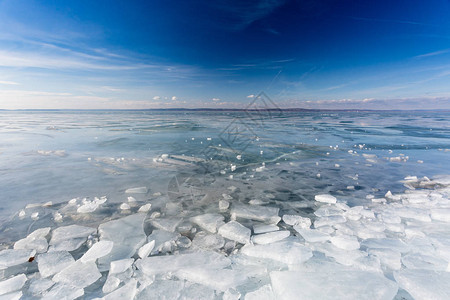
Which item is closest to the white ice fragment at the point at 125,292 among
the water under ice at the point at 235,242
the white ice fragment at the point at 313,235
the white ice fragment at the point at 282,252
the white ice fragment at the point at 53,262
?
the water under ice at the point at 235,242

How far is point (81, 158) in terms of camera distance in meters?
5.61

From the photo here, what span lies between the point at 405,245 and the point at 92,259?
281 centimetres

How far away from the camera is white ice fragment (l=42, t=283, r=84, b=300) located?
4.65 ft

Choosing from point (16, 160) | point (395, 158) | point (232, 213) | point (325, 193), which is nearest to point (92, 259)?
point (232, 213)

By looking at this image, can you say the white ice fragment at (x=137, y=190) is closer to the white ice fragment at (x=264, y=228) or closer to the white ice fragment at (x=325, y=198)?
the white ice fragment at (x=264, y=228)

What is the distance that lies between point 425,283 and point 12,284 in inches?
113

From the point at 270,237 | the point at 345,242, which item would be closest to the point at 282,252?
the point at 270,237

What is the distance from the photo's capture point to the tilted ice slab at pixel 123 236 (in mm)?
1887

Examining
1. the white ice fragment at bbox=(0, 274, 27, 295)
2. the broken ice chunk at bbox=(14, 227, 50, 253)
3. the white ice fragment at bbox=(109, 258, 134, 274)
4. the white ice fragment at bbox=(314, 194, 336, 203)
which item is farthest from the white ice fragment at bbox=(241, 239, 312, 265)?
the broken ice chunk at bbox=(14, 227, 50, 253)

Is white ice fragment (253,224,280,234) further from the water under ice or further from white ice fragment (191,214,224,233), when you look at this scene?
white ice fragment (191,214,224,233)

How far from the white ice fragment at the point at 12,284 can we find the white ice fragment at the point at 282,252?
65.4 inches

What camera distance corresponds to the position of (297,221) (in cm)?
248

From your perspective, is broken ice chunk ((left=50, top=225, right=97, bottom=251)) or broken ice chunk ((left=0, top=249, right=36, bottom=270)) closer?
broken ice chunk ((left=0, top=249, right=36, bottom=270))

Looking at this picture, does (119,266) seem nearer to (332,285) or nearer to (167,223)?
(167,223)
